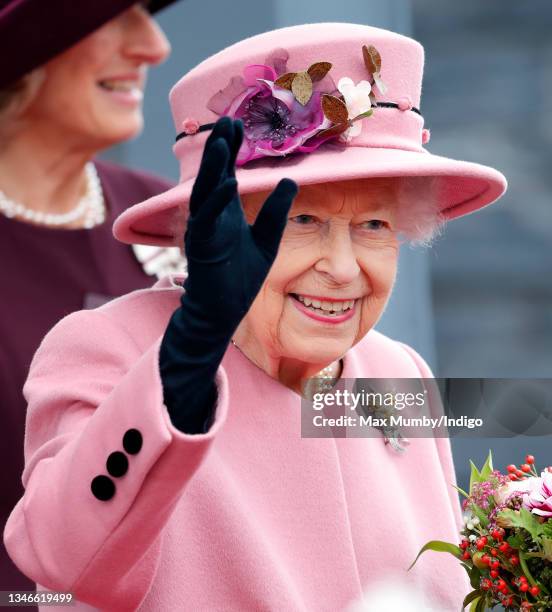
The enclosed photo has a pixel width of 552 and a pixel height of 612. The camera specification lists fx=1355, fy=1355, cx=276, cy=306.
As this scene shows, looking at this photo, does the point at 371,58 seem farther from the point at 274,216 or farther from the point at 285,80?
the point at 274,216

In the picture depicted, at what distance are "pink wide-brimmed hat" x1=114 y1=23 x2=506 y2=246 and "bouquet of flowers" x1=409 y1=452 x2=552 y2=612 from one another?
0.51 m

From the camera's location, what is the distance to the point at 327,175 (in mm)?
2000

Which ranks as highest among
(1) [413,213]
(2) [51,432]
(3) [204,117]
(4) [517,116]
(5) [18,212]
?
(3) [204,117]

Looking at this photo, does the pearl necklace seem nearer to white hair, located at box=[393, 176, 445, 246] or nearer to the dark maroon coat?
the dark maroon coat

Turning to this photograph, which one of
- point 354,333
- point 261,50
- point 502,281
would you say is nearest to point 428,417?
point 354,333

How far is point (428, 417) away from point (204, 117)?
2.22 ft

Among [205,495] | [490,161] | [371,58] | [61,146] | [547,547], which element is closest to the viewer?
[547,547]

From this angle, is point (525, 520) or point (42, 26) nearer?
point (525, 520)

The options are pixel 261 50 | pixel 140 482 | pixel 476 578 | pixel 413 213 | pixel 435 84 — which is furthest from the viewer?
pixel 435 84

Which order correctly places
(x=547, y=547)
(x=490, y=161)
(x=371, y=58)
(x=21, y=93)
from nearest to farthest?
→ (x=547, y=547)
(x=371, y=58)
(x=21, y=93)
(x=490, y=161)

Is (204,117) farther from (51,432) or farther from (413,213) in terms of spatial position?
(51,432)

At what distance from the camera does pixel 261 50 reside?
2.11 meters

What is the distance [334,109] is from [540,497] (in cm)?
66

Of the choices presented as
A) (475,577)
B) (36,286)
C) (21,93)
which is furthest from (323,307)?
(21,93)
